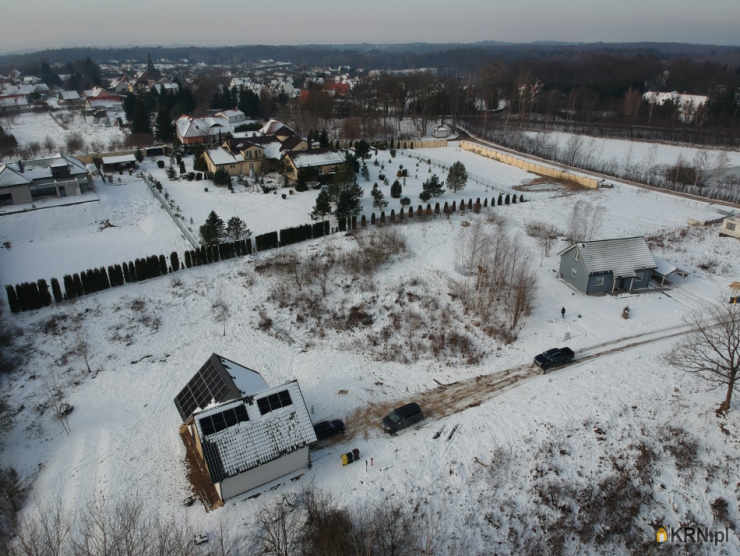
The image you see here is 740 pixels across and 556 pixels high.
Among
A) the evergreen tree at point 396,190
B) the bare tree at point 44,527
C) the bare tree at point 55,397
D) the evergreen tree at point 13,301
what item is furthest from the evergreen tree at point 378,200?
the bare tree at point 44,527

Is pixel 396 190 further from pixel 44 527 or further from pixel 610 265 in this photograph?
pixel 44 527

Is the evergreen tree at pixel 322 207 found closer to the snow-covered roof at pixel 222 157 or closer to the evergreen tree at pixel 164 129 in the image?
the snow-covered roof at pixel 222 157

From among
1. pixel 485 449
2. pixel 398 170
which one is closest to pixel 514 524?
pixel 485 449

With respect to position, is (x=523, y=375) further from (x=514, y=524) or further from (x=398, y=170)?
(x=398, y=170)

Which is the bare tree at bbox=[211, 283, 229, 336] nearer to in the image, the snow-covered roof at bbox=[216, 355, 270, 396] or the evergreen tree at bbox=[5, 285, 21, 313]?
the snow-covered roof at bbox=[216, 355, 270, 396]

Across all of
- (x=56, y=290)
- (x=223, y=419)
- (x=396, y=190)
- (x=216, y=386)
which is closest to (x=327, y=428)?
(x=223, y=419)

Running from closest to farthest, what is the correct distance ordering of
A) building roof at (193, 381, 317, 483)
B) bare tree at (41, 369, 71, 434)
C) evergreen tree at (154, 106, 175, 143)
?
building roof at (193, 381, 317, 483), bare tree at (41, 369, 71, 434), evergreen tree at (154, 106, 175, 143)

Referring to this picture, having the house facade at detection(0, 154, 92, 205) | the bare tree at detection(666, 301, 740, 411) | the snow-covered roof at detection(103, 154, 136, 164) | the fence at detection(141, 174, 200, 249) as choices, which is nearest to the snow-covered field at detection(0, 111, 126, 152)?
the snow-covered roof at detection(103, 154, 136, 164)
